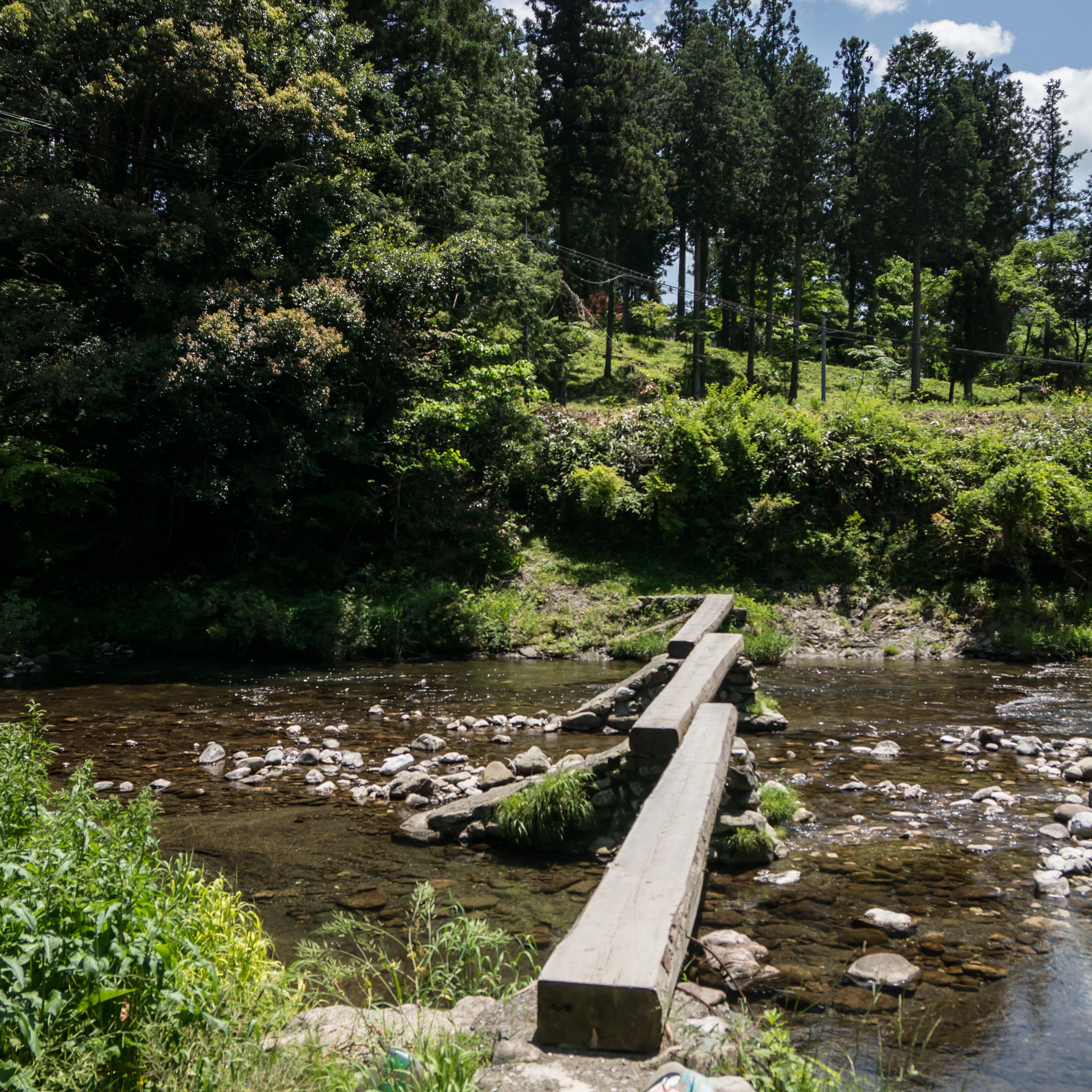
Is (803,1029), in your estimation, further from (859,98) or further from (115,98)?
(859,98)

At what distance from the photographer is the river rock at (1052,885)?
4816 mm

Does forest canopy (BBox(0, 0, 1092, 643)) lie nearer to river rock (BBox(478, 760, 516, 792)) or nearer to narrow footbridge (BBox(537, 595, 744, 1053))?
river rock (BBox(478, 760, 516, 792))

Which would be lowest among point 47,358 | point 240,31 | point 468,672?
point 468,672

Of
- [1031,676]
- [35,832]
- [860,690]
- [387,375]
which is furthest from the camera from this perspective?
[387,375]

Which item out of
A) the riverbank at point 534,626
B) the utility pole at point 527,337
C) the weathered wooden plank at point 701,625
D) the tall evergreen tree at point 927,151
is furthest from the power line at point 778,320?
the weathered wooden plank at point 701,625

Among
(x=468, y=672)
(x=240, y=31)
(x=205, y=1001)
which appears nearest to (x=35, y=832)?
(x=205, y=1001)

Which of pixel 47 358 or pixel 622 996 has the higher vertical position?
pixel 47 358

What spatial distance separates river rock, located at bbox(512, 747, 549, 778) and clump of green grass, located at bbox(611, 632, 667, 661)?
7.13 m

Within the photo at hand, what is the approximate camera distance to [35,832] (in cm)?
332

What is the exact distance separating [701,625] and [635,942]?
6.51 meters

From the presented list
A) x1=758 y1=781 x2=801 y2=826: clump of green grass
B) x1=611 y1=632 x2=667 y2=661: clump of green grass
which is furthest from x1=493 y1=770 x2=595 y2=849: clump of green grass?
x1=611 y1=632 x2=667 y2=661: clump of green grass

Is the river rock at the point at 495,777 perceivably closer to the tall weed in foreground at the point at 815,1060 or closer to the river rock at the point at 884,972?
the river rock at the point at 884,972

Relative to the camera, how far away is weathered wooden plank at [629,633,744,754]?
16.9 feet

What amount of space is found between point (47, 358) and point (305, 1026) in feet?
44.8
